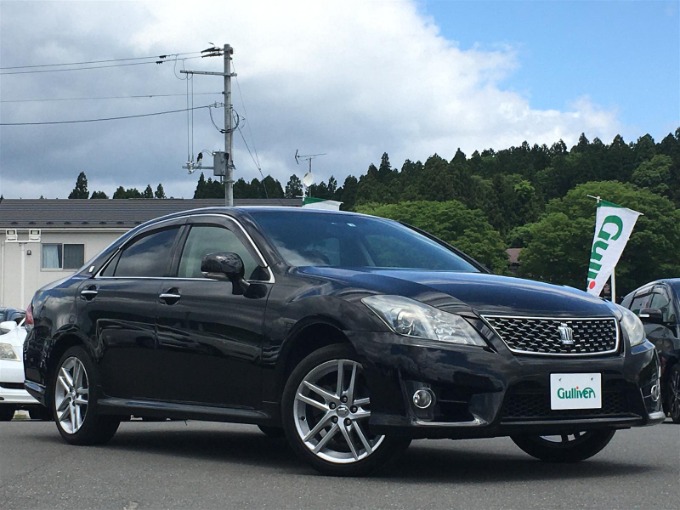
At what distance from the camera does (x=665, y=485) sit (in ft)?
22.4

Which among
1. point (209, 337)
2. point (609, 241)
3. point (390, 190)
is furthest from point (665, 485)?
point (390, 190)

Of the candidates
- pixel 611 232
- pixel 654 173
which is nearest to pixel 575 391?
pixel 611 232

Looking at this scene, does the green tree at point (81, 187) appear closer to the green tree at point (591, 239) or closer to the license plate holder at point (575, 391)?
the green tree at point (591, 239)

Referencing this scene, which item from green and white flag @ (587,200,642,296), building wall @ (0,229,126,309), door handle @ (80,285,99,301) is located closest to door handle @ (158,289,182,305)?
door handle @ (80,285,99,301)

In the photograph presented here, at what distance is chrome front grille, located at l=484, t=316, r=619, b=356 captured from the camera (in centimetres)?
687

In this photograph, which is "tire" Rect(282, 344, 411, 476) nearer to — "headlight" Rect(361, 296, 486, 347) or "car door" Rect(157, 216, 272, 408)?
"headlight" Rect(361, 296, 486, 347)

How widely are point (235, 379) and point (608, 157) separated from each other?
17982 centimetres

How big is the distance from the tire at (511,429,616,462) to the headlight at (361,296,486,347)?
151 centimetres

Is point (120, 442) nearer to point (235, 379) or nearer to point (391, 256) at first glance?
point (235, 379)

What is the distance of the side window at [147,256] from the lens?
899 cm

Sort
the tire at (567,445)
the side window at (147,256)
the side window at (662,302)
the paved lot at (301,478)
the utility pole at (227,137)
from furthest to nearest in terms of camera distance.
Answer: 1. the utility pole at (227,137)
2. the side window at (662,302)
3. the side window at (147,256)
4. the tire at (567,445)
5. the paved lot at (301,478)

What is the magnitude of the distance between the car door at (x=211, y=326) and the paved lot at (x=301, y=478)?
47cm

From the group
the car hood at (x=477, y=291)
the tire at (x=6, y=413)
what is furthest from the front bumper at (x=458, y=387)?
the tire at (x=6, y=413)

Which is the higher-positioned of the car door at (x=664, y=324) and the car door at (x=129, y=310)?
the car door at (x=129, y=310)
